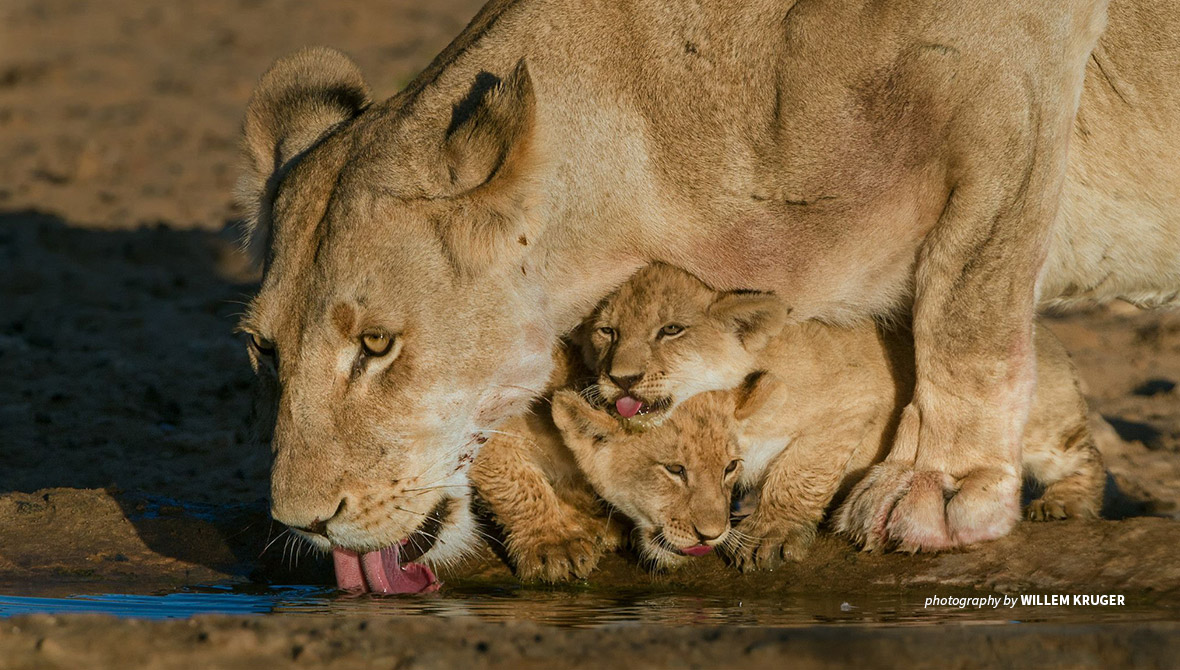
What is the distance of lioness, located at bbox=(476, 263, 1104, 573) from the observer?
5273 mm

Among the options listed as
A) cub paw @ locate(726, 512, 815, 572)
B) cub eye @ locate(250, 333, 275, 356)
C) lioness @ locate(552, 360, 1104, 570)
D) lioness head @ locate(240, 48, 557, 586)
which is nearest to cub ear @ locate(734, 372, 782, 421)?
lioness @ locate(552, 360, 1104, 570)

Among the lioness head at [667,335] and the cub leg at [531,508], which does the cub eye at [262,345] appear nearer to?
the cub leg at [531,508]

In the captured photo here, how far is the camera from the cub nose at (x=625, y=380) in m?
5.15

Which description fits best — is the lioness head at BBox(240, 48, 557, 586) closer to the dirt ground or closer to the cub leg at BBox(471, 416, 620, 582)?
the cub leg at BBox(471, 416, 620, 582)

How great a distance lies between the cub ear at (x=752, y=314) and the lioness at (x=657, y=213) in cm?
7

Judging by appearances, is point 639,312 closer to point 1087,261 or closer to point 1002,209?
point 1002,209

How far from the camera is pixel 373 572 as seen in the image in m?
5.22

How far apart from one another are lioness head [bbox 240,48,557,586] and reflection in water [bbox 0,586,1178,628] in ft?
1.02

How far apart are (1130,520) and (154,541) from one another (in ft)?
11.1

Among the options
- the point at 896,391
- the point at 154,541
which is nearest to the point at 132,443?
the point at 154,541

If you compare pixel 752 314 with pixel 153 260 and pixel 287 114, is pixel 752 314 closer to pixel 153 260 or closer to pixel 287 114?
pixel 287 114

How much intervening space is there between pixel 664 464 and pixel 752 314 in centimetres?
63

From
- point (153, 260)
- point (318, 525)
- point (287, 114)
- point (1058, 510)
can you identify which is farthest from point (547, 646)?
point (153, 260)

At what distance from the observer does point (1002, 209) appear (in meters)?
5.07
